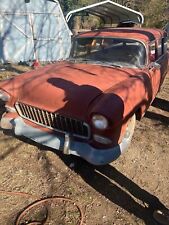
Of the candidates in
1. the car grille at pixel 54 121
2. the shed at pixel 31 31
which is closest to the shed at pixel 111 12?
the shed at pixel 31 31

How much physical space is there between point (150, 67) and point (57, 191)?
2.93 metres

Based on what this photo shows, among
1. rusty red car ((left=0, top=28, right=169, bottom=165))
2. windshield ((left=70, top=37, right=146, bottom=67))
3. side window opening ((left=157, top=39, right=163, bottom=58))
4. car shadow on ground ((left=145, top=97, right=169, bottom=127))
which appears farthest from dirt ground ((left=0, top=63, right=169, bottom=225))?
side window opening ((left=157, top=39, right=163, bottom=58))

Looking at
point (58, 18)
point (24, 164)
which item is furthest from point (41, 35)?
point (24, 164)

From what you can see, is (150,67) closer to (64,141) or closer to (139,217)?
(64,141)

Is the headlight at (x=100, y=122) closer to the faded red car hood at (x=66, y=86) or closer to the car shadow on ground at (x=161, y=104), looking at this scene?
the faded red car hood at (x=66, y=86)

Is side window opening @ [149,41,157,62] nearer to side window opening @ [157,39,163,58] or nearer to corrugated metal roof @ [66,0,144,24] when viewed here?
side window opening @ [157,39,163,58]

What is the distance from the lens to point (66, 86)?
4203mm

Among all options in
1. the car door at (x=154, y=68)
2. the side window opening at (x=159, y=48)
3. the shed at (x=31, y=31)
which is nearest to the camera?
the car door at (x=154, y=68)

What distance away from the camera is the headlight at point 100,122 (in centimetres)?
364

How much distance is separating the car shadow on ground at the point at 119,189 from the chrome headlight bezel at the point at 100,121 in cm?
91

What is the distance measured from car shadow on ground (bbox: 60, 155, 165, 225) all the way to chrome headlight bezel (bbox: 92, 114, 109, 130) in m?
0.91

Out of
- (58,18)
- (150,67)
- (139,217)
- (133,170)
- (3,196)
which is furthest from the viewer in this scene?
(58,18)

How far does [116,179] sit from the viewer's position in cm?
416

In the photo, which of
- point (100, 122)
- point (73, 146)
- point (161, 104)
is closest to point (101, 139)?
point (100, 122)
